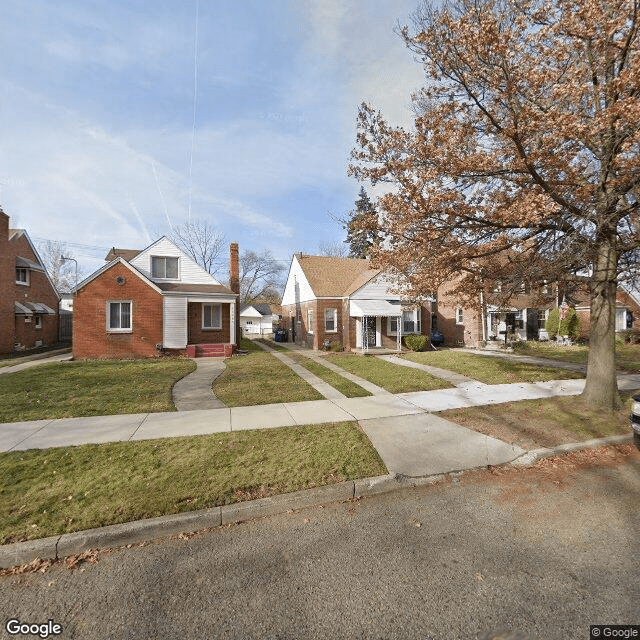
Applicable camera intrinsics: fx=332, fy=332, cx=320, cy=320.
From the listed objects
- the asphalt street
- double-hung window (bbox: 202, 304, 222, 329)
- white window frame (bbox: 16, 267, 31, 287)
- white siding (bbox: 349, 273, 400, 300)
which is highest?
white window frame (bbox: 16, 267, 31, 287)

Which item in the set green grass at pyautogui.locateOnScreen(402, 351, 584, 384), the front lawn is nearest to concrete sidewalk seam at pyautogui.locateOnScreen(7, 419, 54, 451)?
the front lawn

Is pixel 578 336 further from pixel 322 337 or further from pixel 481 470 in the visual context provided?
pixel 481 470

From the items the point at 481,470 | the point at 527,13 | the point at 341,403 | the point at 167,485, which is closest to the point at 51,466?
the point at 167,485

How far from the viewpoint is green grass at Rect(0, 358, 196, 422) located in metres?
7.57

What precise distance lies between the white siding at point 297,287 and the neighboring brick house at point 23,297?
1751 centimetres

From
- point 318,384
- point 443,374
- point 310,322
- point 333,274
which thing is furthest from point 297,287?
point 318,384

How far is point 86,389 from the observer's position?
382 inches

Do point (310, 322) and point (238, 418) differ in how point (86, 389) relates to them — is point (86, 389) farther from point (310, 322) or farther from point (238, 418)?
point (310, 322)

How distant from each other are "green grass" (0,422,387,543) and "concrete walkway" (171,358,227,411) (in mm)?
2300

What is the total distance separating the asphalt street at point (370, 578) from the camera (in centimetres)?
251

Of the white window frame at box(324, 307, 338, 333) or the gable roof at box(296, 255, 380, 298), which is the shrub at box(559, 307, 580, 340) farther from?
the white window frame at box(324, 307, 338, 333)

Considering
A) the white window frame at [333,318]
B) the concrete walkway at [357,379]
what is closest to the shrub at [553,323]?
the white window frame at [333,318]

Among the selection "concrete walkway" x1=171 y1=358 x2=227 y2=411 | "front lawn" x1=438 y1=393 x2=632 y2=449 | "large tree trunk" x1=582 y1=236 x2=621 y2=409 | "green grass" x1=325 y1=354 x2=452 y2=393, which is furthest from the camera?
"green grass" x1=325 y1=354 x2=452 y2=393

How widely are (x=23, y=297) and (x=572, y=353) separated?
3422 cm
